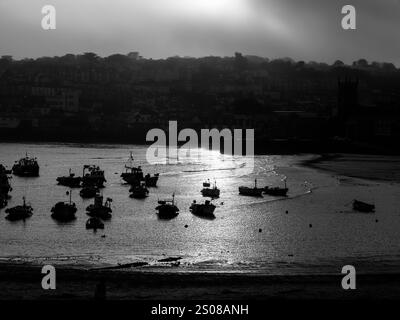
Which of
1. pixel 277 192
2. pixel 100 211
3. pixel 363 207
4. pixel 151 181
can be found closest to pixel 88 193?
pixel 151 181

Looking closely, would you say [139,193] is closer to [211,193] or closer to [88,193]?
[88,193]

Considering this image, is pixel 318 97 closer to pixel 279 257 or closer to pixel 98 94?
pixel 98 94

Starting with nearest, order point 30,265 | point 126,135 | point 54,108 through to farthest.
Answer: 1. point 30,265
2. point 126,135
3. point 54,108

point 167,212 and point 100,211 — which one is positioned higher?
point 100,211

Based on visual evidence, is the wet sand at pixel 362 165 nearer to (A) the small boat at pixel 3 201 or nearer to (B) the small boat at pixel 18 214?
(A) the small boat at pixel 3 201

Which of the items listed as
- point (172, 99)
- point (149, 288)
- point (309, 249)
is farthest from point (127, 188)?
point (172, 99)

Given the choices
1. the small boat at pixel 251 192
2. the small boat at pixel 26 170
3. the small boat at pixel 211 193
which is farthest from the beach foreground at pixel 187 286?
the small boat at pixel 26 170
